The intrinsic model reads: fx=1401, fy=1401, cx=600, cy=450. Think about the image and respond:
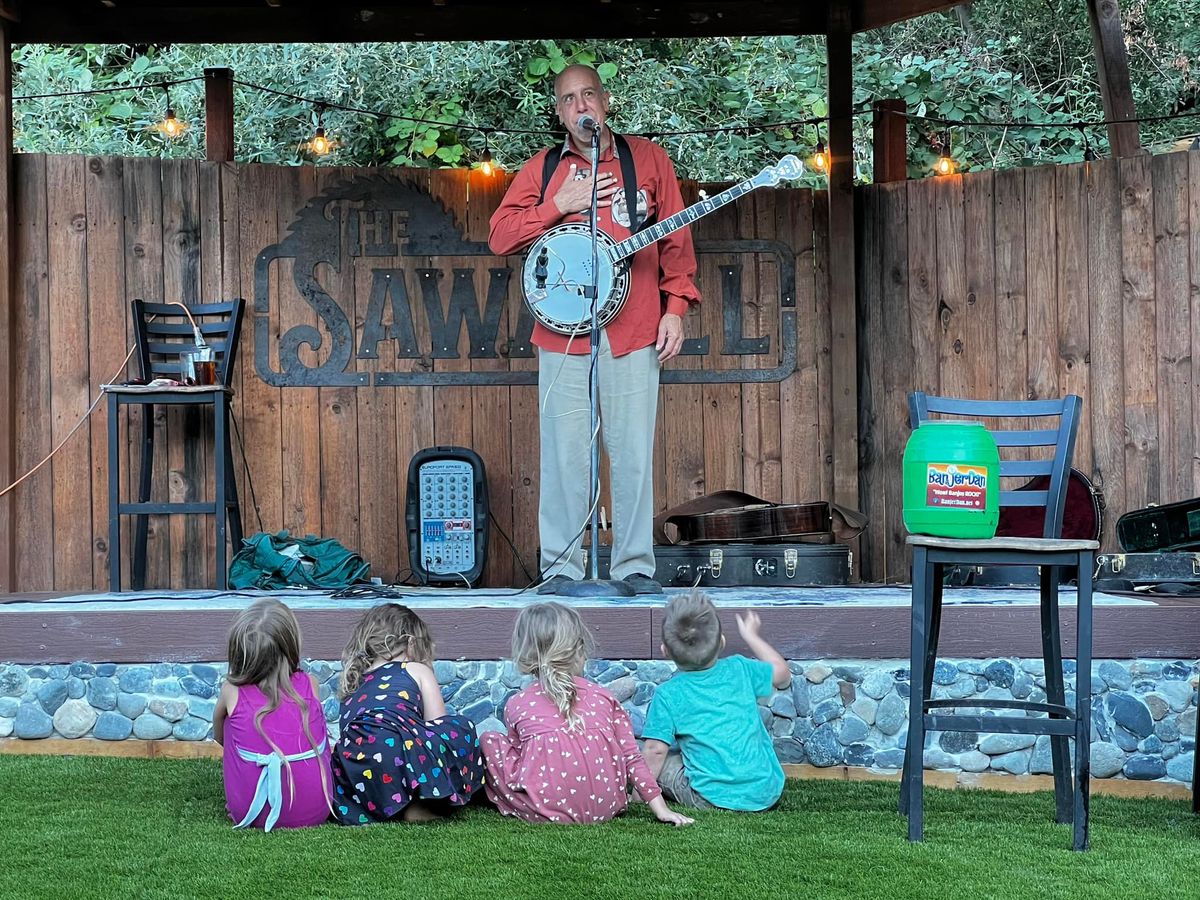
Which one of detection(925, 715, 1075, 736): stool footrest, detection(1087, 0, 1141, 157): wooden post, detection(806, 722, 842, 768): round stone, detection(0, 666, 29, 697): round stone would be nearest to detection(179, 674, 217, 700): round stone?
detection(0, 666, 29, 697): round stone

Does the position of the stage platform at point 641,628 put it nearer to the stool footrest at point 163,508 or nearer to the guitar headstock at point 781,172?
the stool footrest at point 163,508

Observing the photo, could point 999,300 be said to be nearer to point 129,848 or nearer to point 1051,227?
point 1051,227

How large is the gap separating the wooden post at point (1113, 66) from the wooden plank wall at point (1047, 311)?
0.15 m

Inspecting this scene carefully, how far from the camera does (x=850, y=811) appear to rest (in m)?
3.31

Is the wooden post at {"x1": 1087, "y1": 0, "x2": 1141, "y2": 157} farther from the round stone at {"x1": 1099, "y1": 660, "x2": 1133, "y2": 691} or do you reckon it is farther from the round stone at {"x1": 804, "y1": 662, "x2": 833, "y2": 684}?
the round stone at {"x1": 804, "y1": 662, "x2": 833, "y2": 684}

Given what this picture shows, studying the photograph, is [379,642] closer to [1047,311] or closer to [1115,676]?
[1115,676]

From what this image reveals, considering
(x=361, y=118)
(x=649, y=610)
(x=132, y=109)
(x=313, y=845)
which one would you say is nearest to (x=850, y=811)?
(x=649, y=610)

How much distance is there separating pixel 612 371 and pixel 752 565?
957mm

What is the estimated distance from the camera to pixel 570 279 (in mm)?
4422

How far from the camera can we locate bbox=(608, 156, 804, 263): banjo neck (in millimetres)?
4242

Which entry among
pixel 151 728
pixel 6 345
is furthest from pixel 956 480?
pixel 6 345

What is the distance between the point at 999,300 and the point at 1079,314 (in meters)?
0.32

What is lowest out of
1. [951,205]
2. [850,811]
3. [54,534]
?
[850,811]

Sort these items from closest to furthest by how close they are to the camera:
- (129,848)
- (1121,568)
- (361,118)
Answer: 1. (129,848)
2. (1121,568)
3. (361,118)
